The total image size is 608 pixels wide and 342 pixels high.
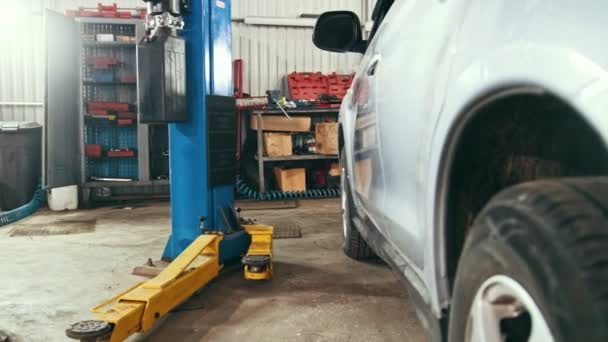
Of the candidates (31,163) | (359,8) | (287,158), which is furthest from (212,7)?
(359,8)

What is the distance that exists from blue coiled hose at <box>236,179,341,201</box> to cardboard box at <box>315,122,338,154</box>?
1.77ft

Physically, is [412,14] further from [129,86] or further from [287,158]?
[129,86]

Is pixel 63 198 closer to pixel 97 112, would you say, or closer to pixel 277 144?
pixel 97 112

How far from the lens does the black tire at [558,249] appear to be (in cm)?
68

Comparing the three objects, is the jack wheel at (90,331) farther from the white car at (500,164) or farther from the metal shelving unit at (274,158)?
the metal shelving unit at (274,158)

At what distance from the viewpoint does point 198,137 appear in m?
3.22

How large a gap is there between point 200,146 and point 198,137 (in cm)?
6

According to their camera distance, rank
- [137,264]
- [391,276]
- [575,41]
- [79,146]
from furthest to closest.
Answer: [79,146]
[137,264]
[391,276]
[575,41]

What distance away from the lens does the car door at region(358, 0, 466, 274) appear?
1.28 meters

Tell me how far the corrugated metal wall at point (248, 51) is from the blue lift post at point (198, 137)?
186 inches

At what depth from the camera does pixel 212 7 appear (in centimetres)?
325

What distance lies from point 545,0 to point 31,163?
22.8 ft

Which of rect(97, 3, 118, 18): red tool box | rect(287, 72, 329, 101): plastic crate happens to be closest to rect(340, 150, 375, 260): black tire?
rect(287, 72, 329, 101): plastic crate

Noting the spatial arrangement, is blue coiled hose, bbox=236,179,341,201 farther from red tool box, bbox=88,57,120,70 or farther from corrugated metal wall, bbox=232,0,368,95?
red tool box, bbox=88,57,120,70
